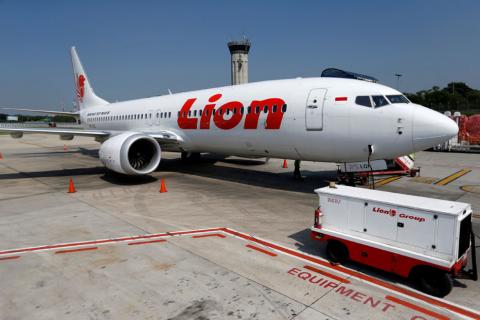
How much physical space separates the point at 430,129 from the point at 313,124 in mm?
3277

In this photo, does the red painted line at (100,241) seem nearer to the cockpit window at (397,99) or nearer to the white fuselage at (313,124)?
the white fuselage at (313,124)

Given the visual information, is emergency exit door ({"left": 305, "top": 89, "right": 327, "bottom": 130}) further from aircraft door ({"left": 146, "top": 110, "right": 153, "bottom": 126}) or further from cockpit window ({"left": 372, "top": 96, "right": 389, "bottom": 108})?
aircraft door ({"left": 146, "top": 110, "right": 153, "bottom": 126})

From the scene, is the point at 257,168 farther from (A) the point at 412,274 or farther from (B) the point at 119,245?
(A) the point at 412,274

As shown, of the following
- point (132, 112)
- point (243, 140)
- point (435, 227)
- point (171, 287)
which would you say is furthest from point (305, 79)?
point (132, 112)

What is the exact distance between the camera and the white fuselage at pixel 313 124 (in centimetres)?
899

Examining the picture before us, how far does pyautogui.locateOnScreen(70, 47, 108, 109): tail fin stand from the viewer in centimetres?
2665

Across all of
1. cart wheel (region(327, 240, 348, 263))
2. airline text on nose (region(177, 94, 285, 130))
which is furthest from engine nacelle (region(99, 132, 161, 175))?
cart wheel (region(327, 240, 348, 263))

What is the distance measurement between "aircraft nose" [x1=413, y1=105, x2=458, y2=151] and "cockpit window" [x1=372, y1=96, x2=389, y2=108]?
A: 35.3 inches

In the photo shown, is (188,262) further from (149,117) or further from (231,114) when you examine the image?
(149,117)

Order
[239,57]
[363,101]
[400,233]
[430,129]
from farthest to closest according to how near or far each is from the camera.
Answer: [239,57], [363,101], [430,129], [400,233]

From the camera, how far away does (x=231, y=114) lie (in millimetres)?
12898

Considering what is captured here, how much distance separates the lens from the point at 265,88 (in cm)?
1235

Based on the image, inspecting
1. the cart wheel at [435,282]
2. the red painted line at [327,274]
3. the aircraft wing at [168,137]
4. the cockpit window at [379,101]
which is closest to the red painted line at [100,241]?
the red painted line at [327,274]

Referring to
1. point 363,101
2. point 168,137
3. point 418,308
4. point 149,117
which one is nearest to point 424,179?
point 363,101
